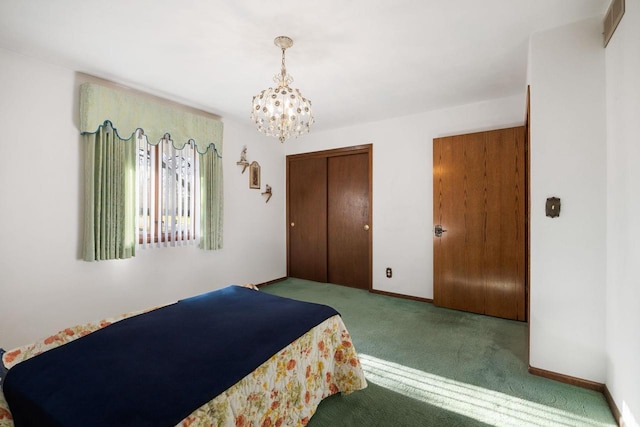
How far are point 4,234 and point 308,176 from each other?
11.5ft

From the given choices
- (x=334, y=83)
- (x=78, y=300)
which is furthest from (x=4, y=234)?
(x=334, y=83)

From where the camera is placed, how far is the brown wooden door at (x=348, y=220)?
445 cm

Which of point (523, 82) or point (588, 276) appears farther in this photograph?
point (523, 82)

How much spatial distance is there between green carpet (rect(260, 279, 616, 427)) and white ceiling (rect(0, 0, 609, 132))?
94.9 inches

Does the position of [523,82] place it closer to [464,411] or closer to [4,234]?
[464,411]

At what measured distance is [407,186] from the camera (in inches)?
158

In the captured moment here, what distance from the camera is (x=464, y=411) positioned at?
1769mm

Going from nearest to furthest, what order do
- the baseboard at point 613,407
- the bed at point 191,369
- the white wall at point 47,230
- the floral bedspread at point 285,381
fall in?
1. the bed at point 191,369
2. the floral bedspread at point 285,381
3. the baseboard at point 613,407
4. the white wall at point 47,230

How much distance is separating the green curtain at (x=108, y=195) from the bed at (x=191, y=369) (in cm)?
124

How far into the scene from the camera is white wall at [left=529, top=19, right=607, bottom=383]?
1950 millimetres

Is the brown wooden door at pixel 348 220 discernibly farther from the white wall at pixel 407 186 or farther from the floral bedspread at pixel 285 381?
the floral bedspread at pixel 285 381

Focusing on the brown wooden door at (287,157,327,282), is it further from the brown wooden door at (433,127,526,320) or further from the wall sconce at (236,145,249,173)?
the brown wooden door at (433,127,526,320)

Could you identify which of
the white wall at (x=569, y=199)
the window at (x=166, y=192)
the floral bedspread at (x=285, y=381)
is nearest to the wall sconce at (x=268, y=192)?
the window at (x=166, y=192)

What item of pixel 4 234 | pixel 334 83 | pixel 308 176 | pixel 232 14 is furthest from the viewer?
pixel 308 176
